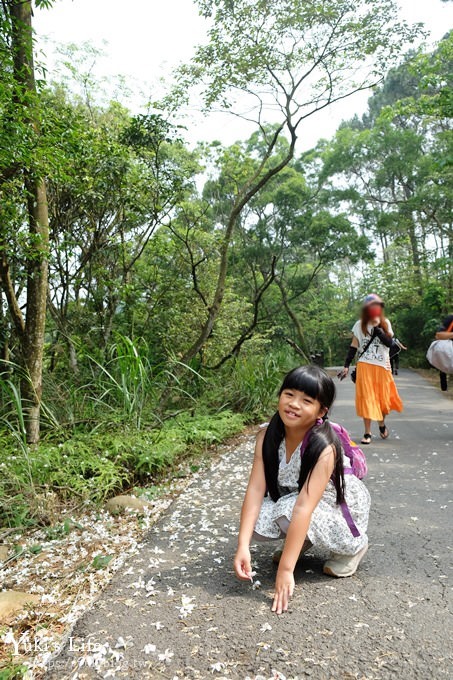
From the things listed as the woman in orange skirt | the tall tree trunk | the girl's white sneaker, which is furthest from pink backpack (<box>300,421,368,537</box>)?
the woman in orange skirt

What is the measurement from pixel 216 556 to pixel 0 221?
3727 mm

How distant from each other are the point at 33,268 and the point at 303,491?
3.72 m

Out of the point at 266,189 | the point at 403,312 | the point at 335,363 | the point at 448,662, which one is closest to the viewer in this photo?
the point at 448,662

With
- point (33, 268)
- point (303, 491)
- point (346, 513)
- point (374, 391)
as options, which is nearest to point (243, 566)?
point (303, 491)

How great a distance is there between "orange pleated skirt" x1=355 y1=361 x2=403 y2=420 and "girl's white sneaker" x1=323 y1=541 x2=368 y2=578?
10.9ft

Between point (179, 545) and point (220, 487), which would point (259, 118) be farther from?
point (179, 545)

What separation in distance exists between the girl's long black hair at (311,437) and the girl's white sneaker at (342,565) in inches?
11.5

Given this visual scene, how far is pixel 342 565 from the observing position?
2523mm

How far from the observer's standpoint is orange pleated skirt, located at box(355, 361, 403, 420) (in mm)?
5750

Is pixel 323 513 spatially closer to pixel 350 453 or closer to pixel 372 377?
pixel 350 453

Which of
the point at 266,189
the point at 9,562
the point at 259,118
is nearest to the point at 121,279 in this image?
the point at 259,118

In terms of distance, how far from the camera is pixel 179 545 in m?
3.04

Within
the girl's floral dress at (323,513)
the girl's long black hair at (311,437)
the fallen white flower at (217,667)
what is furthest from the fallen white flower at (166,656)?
the girl's long black hair at (311,437)

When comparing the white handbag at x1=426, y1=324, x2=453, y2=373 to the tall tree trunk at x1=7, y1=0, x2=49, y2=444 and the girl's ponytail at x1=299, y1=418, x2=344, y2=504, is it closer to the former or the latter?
the girl's ponytail at x1=299, y1=418, x2=344, y2=504
